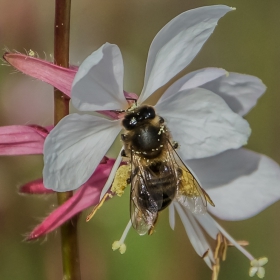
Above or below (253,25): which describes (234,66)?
below

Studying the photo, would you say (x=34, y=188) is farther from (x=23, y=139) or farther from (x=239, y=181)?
(x=239, y=181)

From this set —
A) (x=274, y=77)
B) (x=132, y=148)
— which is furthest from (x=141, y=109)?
(x=274, y=77)

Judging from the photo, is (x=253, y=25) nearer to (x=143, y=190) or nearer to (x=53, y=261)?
(x=53, y=261)

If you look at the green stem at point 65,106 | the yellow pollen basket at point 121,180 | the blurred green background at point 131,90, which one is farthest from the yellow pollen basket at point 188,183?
the blurred green background at point 131,90

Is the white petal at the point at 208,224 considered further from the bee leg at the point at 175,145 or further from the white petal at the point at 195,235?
the bee leg at the point at 175,145

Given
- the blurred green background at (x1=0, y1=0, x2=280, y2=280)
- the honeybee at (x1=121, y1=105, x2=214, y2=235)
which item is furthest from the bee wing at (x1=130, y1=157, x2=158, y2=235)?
the blurred green background at (x1=0, y1=0, x2=280, y2=280)

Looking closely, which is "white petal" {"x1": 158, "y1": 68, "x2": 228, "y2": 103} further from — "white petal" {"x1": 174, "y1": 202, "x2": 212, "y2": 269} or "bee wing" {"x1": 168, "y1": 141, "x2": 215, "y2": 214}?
"white petal" {"x1": 174, "y1": 202, "x2": 212, "y2": 269}
